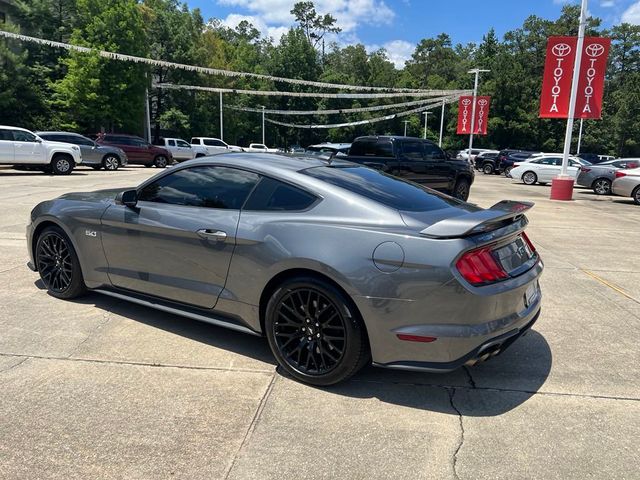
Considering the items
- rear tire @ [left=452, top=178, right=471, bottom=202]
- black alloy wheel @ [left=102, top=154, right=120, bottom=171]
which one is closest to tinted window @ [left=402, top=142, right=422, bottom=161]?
rear tire @ [left=452, top=178, right=471, bottom=202]

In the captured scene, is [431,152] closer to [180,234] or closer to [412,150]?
[412,150]

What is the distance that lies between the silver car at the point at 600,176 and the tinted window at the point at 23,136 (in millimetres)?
21679

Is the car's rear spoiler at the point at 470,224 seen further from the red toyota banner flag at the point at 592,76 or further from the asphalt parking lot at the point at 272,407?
the red toyota banner flag at the point at 592,76

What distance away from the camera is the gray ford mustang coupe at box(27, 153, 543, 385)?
3117 mm

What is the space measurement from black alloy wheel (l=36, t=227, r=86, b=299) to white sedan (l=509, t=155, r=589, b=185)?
79.2 feet

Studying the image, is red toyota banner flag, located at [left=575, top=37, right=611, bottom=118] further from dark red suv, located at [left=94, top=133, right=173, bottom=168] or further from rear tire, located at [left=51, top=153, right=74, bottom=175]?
dark red suv, located at [left=94, top=133, right=173, bottom=168]

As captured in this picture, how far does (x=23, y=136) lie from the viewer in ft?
62.0

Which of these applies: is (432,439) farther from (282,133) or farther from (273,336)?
(282,133)

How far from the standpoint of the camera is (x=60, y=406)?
3.17 meters

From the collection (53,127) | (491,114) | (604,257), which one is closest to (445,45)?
(491,114)

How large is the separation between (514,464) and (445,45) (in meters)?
118

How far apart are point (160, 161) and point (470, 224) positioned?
28.4 metres

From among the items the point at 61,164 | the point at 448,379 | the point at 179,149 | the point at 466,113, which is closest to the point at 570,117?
the point at 448,379

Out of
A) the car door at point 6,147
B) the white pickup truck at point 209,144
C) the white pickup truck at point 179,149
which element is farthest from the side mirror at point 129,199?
the white pickup truck at point 209,144
